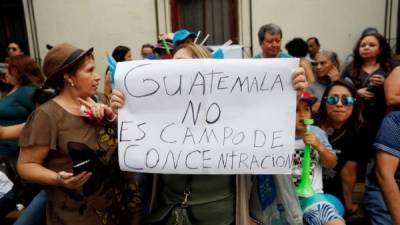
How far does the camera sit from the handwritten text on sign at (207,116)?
149 cm

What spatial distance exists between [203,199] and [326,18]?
591 cm

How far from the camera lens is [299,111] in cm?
215

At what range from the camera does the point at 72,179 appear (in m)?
1.50

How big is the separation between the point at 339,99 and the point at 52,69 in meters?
1.92

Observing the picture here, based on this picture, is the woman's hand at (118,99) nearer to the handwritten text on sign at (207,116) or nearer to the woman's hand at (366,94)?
the handwritten text on sign at (207,116)

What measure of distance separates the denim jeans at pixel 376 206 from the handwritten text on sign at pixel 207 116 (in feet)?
3.34

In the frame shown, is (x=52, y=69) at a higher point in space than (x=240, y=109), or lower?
higher

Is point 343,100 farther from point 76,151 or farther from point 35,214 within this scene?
point 35,214

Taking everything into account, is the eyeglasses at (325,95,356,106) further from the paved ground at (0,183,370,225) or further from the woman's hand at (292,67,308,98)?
the woman's hand at (292,67,308,98)

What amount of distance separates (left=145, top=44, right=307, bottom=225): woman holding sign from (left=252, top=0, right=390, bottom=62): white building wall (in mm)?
5380

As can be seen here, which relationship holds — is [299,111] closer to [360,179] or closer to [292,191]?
[292,191]

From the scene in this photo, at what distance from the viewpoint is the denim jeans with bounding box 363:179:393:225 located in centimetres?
213

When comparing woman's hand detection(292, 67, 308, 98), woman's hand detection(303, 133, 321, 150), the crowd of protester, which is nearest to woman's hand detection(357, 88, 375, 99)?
the crowd of protester

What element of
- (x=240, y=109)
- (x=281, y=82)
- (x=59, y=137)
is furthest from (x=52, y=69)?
(x=281, y=82)
